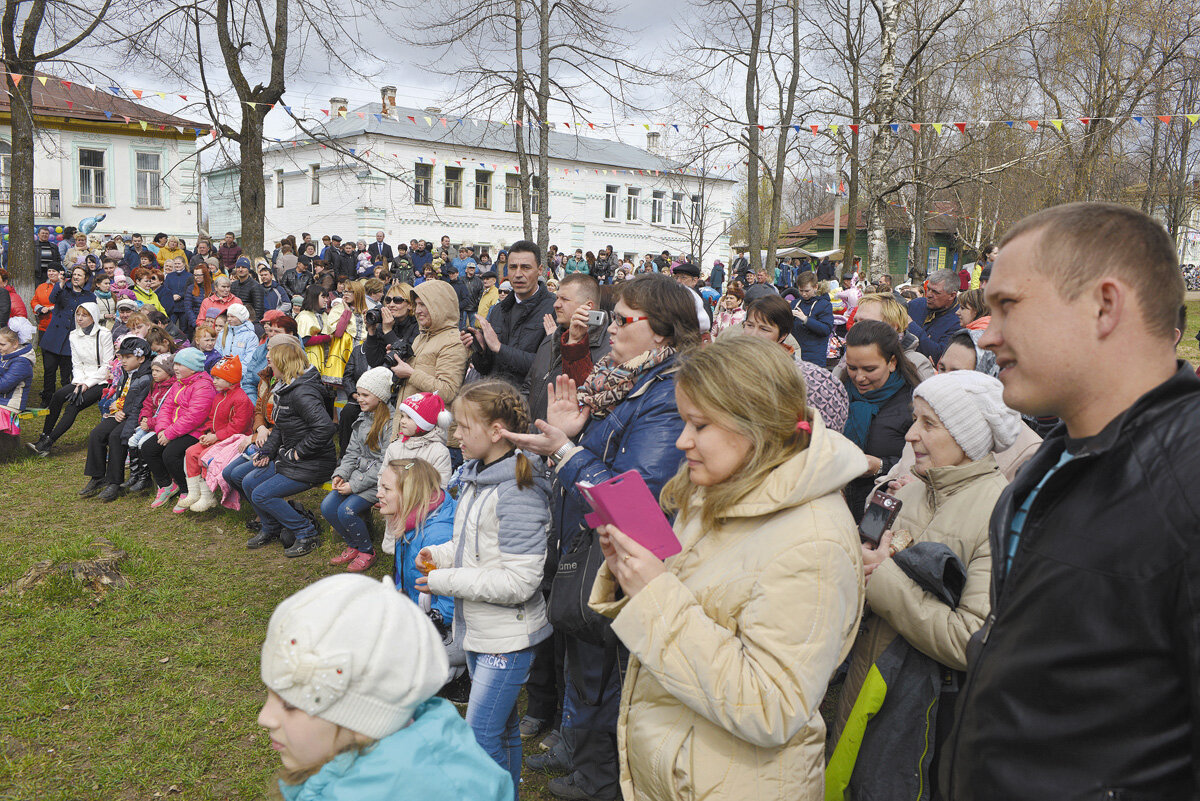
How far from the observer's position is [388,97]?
34469 mm

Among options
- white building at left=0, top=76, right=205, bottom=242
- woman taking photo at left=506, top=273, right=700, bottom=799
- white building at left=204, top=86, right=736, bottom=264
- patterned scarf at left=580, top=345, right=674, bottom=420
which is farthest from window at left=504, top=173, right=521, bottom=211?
patterned scarf at left=580, top=345, right=674, bottom=420

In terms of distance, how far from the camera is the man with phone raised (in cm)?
532

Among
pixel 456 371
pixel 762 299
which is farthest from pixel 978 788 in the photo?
pixel 456 371

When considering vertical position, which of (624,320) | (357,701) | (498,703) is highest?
(624,320)

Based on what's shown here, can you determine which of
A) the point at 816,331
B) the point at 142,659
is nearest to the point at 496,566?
the point at 142,659

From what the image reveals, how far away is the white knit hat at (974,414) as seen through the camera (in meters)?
2.58

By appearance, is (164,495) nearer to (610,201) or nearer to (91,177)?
(91,177)

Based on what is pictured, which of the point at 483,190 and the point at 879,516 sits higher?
the point at 483,190

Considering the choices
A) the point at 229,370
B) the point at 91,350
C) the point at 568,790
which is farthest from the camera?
the point at 91,350

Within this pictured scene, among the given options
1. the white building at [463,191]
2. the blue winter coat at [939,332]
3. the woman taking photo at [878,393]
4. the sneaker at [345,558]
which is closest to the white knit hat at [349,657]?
the woman taking photo at [878,393]

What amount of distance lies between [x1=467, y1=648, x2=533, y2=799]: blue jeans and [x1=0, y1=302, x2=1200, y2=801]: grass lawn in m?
0.51

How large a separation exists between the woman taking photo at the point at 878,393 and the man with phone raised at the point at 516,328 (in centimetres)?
210

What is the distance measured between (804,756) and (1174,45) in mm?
24776

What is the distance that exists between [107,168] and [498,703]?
32019mm
